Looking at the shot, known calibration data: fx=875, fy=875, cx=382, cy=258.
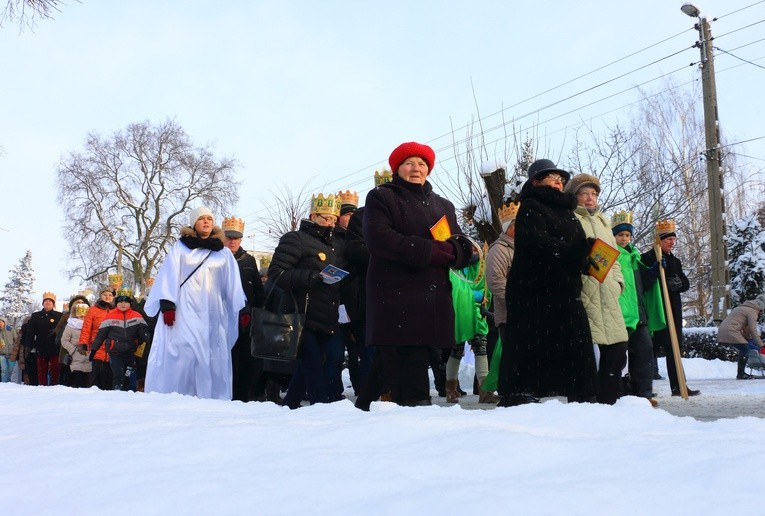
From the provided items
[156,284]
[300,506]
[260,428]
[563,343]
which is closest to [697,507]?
[300,506]

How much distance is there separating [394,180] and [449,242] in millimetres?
525

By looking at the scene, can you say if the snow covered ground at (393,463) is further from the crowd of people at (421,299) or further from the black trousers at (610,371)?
the black trousers at (610,371)

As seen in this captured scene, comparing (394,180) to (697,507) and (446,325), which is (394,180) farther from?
(697,507)

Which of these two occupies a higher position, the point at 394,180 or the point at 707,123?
the point at 707,123

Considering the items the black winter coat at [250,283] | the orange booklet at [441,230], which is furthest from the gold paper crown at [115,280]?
the orange booklet at [441,230]

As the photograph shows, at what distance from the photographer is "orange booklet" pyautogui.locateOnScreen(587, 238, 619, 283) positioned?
16.7 feet

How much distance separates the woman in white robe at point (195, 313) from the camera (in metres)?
7.48

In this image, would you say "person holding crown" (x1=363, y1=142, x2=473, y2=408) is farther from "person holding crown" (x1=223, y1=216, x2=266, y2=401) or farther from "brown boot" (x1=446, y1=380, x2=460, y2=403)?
"brown boot" (x1=446, y1=380, x2=460, y2=403)

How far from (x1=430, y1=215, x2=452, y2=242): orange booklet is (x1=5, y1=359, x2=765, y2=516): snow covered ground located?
1.32 m

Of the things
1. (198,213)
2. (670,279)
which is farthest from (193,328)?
(670,279)

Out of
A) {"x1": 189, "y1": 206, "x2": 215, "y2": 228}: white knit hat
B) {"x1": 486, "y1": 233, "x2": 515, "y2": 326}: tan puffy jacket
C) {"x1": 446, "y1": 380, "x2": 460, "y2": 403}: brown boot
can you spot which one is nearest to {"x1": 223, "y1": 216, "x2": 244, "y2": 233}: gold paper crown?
{"x1": 189, "y1": 206, "x2": 215, "y2": 228}: white knit hat

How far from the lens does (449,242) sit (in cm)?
486

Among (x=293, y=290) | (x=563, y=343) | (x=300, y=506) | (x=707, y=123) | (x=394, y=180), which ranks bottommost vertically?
(x=300, y=506)

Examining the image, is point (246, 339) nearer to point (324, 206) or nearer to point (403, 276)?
point (324, 206)
